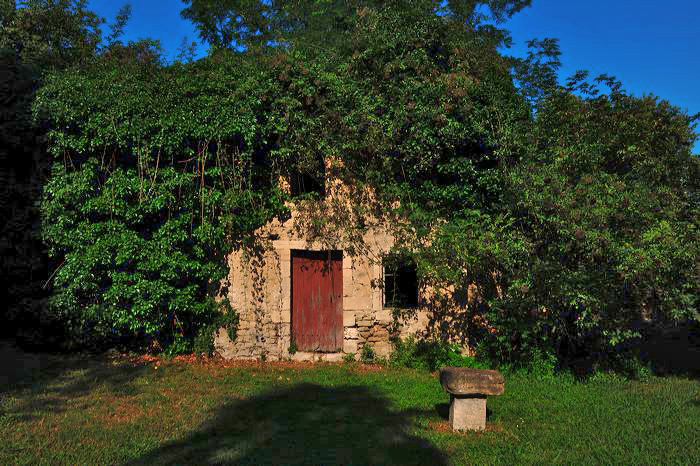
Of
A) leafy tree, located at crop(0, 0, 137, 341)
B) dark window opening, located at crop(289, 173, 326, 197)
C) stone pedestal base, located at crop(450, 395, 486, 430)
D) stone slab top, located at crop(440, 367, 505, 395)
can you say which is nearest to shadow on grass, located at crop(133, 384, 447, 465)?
stone pedestal base, located at crop(450, 395, 486, 430)

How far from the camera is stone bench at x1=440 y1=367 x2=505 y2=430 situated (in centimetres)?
554

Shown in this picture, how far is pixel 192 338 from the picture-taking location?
387 inches

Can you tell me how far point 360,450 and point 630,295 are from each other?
517 cm

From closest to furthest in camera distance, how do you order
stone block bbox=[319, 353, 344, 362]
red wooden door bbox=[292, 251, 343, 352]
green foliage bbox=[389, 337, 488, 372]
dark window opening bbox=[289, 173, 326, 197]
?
green foliage bbox=[389, 337, 488, 372] → stone block bbox=[319, 353, 344, 362] → red wooden door bbox=[292, 251, 343, 352] → dark window opening bbox=[289, 173, 326, 197]

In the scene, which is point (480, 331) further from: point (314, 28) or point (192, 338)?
point (314, 28)

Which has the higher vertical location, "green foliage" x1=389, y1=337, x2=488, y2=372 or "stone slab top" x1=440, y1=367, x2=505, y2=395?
"stone slab top" x1=440, y1=367, x2=505, y2=395

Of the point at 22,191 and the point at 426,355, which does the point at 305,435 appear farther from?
the point at 22,191

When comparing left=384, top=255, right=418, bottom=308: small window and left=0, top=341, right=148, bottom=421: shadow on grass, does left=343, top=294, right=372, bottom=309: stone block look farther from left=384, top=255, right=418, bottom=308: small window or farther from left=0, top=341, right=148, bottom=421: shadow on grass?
left=0, top=341, right=148, bottom=421: shadow on grass

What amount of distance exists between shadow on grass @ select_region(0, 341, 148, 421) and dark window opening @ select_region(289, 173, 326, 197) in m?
4.57

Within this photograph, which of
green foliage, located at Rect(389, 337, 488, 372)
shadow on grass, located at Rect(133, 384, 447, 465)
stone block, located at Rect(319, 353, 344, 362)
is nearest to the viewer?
shadow on grass, located at Rect(133, 384, 447, 465)

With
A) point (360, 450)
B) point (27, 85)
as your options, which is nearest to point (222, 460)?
point (360, 450)

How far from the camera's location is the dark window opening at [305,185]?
10.2 meters

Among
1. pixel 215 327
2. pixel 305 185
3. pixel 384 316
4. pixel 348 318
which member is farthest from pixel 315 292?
pixel 305 185

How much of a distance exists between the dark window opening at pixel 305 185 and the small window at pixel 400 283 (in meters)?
2.10
